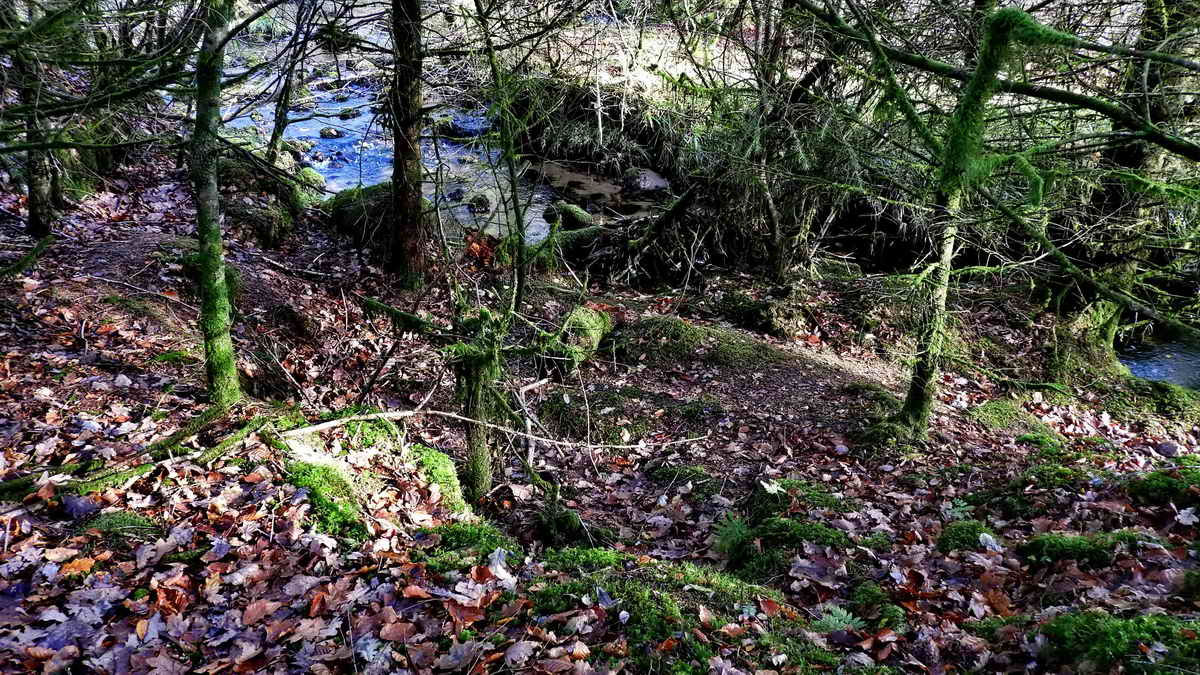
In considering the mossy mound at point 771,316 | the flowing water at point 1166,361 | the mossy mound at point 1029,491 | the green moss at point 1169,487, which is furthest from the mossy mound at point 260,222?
the flowing water at point 1166,361

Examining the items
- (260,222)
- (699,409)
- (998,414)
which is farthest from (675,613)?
(260,222)

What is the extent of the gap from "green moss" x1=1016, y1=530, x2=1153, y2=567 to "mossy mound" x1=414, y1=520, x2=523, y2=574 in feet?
10.5

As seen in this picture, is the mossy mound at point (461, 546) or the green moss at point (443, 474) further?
the green moss at point (443, 474)

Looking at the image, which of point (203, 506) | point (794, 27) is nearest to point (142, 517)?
point (203, 506)

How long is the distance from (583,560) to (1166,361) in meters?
11.3

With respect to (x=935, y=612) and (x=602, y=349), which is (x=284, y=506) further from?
(x=602, y=349)

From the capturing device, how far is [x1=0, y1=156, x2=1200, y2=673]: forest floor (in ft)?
9.43

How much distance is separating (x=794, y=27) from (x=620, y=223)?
15.7 ft

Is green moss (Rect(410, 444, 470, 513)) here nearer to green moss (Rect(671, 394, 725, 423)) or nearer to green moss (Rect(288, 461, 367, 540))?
green moss (Rect(288, 461, 367, 540))

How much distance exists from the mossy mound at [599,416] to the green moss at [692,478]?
2.47 feet

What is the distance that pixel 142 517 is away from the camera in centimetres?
347

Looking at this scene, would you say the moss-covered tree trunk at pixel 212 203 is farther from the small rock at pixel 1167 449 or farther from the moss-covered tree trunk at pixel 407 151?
the small rock at pixel 1167 449

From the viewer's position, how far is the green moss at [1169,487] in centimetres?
420

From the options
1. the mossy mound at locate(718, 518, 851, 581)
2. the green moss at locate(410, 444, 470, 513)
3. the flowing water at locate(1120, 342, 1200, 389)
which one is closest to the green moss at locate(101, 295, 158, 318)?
the green moss at locate(410, 444, 470, 513)
